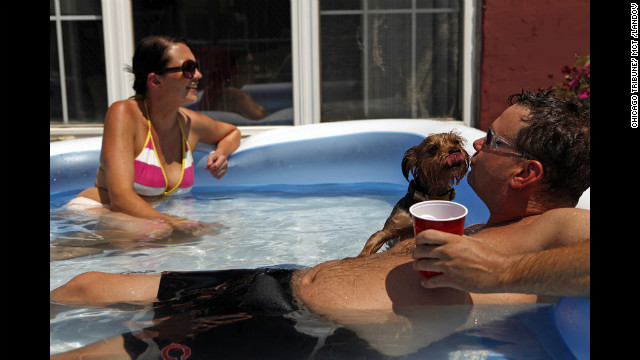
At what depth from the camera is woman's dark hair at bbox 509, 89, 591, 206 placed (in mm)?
2172

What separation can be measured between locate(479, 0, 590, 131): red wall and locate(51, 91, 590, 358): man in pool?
192 inches

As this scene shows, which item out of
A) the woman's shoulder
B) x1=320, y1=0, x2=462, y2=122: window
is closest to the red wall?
Result: x1=320, y1=0, x2=462, y2=122: window

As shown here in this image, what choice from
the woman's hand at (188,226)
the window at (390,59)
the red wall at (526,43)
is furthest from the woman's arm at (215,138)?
the red wall at (526,43)

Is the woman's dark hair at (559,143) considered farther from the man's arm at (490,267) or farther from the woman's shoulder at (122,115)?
the woman's shoulder at (122,115)

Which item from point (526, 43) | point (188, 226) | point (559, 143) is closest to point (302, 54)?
point (526, 43)

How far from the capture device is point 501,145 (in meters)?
2.33

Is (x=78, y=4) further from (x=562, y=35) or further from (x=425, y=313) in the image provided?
(x=425, y=313)

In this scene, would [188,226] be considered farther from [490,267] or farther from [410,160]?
[490,267]

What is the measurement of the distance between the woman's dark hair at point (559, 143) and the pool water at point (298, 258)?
459 mm

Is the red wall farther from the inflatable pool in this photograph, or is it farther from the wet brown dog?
the wet brown dog

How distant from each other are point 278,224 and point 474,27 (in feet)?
13.0

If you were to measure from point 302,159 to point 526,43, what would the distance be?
307cm

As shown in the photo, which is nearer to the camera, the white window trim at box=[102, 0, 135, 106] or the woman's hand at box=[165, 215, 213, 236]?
the woman's hand at box=[165, 215, 213, 236]
